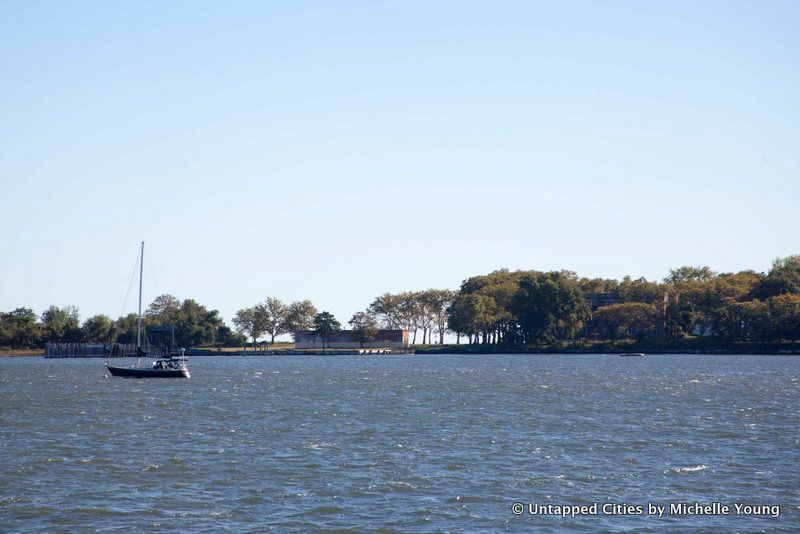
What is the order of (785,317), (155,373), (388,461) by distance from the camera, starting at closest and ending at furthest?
(388,461) < (155,373) < (785,317)

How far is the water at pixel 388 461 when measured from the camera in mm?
30703

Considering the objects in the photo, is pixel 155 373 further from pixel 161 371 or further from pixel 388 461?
pixel 388 461

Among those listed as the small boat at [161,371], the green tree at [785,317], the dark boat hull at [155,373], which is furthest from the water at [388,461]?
the green tree at [785,317]

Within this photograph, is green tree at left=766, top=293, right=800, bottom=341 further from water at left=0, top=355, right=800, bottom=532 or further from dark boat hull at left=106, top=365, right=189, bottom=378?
dark boat hull at left=106, top=365, right=189, bottom=378

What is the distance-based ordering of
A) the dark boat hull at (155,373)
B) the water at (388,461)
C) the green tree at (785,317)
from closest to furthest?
the water at (388,461) → the dark boat hull at (155,373) → the green tree at (785,317)

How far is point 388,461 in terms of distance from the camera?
4131 cm

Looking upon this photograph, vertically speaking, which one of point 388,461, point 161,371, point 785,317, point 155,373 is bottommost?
point 388,461

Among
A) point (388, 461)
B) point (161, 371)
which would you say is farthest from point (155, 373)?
point (388, 461)

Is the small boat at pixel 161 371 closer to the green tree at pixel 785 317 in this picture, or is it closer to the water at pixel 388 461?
the water at pixel 388 461

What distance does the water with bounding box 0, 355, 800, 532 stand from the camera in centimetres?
3070

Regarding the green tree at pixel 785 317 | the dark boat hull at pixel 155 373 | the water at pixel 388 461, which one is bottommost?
the water at pixel 388 461

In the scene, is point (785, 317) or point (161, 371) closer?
point (161, 371)

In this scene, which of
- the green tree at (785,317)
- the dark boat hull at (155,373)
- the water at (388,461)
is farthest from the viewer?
the green tree at (785,317)

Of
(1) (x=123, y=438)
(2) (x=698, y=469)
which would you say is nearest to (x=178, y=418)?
(1) (x=123, y=438)
